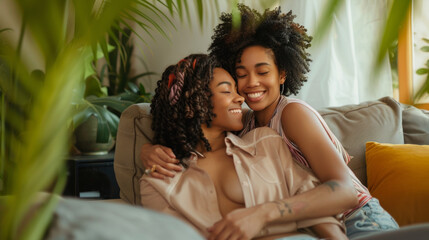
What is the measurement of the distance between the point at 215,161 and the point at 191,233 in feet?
A: 3.95

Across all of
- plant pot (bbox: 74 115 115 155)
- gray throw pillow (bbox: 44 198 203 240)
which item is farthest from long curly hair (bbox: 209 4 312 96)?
gray throw pillow (bbox: 44 198 203 240)

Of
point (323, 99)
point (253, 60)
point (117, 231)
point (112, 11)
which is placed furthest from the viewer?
point (323, 99)

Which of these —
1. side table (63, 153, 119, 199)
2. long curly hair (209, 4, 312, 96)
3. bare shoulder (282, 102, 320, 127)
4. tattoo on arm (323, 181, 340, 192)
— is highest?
long curly hair (209, 4, 312, 96)

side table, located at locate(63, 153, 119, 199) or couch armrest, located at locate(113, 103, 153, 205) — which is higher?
couch armrest, located at locate(113, 103, 153, 205)

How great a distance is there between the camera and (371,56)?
0.18 metres

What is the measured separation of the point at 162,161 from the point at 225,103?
0.97 ft

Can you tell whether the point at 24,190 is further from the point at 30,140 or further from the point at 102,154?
the point at 102,154

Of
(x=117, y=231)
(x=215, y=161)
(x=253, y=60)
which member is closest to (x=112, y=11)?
(x=117, y=231)

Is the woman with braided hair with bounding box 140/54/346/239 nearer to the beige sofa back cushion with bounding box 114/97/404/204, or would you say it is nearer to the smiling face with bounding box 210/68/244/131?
the smiling face with bounding box 210/68/244/131

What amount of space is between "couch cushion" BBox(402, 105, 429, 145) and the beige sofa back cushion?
62mm

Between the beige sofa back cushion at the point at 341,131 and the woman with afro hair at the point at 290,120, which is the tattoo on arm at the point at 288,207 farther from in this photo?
the beige sofa back cushion at the point at 341,131

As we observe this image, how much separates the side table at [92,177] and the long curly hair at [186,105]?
1.13 m

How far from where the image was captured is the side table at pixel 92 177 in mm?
2602

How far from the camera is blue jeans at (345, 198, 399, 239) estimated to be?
1405mm
